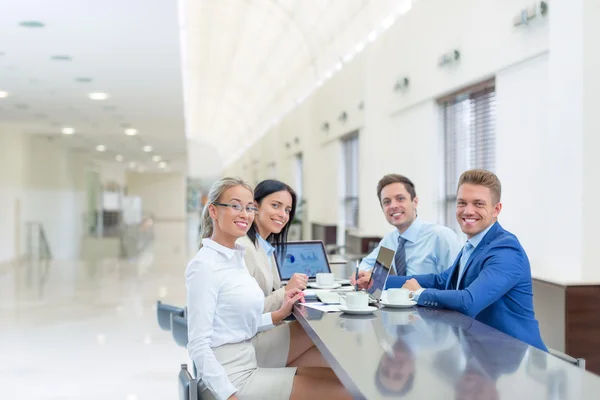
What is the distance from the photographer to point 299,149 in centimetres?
1741

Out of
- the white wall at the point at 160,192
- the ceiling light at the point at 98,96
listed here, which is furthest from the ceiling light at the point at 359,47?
the white wall at the point at 160,192

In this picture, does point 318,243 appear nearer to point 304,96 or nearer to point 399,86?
point 399,86

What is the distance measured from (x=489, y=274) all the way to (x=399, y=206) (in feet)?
4.63

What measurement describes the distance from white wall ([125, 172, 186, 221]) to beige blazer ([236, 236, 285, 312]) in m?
45.7

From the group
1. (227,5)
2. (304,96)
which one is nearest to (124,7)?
(227,5)

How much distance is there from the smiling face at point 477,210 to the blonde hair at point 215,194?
102 cm

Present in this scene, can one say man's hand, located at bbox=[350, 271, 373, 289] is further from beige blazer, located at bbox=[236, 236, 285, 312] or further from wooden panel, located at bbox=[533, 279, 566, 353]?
wooden panel, located at bbox=[533, 279, 566, 353]

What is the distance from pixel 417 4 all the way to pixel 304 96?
31.5 ft

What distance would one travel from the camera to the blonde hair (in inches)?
117

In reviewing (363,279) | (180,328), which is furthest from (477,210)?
(180,328)

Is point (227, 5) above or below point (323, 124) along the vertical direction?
above

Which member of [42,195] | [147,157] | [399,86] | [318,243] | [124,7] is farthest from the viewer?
[147,157]

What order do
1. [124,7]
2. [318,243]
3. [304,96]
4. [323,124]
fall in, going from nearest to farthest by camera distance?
[318,243], [124,7], [323,124], [304,96]

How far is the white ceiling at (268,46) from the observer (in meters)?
12.4
